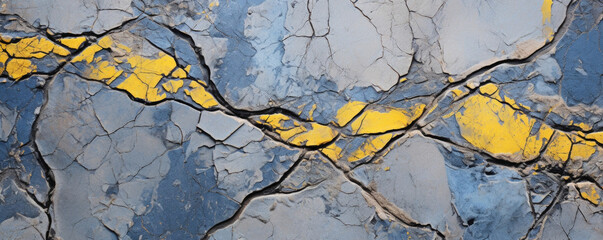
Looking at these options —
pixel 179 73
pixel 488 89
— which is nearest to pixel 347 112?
pixel 488 89

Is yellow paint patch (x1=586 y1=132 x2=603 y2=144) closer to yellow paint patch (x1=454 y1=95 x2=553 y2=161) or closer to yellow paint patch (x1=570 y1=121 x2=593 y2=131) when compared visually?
yellow paint patch (x1=570 y1=121 x2=593 y2=131)

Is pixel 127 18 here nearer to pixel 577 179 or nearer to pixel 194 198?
pixel 194 198

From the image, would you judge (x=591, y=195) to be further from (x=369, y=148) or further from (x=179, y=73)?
(x=179, y=73)

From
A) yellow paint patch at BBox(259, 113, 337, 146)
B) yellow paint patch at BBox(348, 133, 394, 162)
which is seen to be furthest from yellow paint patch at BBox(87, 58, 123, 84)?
yellow paint patch at BBox(348, 133, 394, 162)

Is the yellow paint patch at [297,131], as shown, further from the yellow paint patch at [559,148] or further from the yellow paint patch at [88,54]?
the yellow paint patch at [559,148]

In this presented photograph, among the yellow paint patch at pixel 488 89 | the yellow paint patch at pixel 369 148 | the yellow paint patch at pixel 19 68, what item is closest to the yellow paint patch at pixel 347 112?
the yellow paint patch at pixel 369 148

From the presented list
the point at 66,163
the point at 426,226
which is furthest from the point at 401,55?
the point at 66,163
